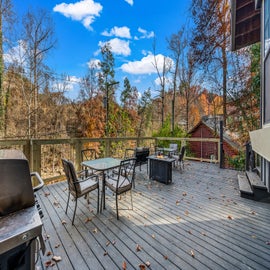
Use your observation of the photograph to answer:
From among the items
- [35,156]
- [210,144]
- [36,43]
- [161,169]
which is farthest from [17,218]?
[36,43]

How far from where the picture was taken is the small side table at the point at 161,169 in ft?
14.4

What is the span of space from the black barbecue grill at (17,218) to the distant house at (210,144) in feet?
23.9

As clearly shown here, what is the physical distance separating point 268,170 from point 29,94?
10.00m

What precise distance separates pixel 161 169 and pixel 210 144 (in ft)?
19.6

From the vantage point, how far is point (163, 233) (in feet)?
7.46

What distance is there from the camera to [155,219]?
2.63 m

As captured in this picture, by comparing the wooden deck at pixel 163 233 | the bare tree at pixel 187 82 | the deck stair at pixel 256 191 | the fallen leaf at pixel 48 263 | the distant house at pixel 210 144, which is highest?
the bare tree at pixel 187 82

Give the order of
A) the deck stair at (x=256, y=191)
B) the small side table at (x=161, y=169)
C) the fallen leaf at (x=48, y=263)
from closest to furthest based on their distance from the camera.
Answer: the fallen leaf at (x=48, y=263)
the deck stair at (x=256, y=191)
the small side table at (x=161, y=169)

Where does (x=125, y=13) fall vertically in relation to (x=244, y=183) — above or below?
above

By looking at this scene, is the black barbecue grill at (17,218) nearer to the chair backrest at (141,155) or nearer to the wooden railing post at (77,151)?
the wooden railing post at (77,151)

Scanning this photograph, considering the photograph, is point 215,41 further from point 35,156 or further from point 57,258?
point 57,258

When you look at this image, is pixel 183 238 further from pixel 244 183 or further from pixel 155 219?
pixel 244 183

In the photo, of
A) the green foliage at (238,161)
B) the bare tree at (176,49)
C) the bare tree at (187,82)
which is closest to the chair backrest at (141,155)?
the green foliage at (238,161)

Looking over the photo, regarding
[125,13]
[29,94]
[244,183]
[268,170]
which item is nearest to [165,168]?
[244,183]
